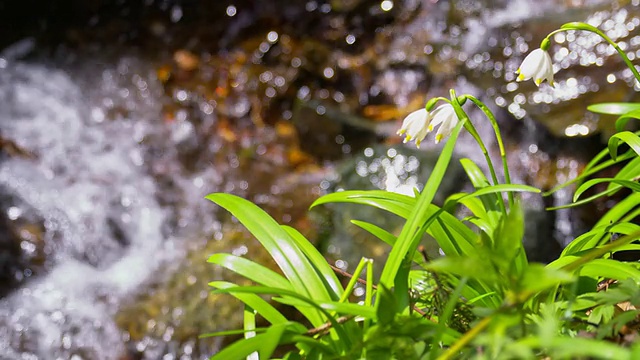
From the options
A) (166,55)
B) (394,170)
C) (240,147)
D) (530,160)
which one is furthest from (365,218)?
(166,55)

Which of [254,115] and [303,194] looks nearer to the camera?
[303,194]

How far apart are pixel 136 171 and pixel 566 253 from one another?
3721mm

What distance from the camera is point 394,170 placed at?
3.62 m

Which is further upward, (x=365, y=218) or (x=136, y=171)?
(x=365, y=218)

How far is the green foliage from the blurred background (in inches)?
60.3

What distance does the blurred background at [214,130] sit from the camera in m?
3.34

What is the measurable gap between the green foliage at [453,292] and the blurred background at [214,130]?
1.53m

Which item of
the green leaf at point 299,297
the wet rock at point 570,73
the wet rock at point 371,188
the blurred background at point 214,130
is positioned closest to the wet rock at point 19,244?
the blurred background at point 214,130

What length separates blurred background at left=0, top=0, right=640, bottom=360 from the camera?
11.0ft

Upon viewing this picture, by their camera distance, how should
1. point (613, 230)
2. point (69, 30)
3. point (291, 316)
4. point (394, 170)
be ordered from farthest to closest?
point (69, 30) → point (394, 170) → point (291, 316) → point (613, 230)

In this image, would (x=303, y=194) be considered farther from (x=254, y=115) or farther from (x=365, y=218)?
(x=254, y=115)

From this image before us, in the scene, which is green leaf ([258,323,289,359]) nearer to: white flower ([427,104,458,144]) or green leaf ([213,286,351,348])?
green leaf ([213,286,351,348])

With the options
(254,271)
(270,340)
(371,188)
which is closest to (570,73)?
(371,188)

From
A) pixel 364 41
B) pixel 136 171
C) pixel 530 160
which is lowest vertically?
pixel 136 171
